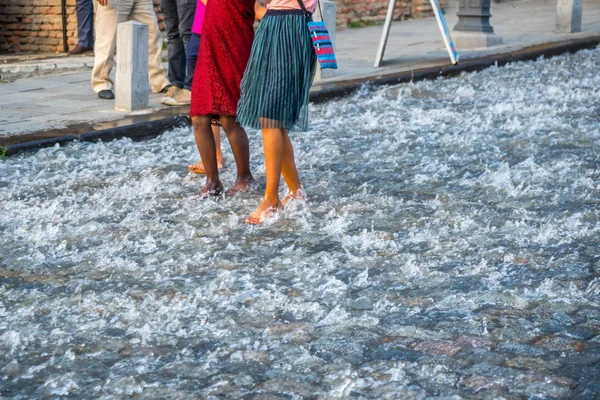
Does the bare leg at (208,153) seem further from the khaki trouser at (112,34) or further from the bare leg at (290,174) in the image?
the khaki trouser at (112,34)

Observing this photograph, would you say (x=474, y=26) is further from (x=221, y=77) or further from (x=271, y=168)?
(x=271, y=168)

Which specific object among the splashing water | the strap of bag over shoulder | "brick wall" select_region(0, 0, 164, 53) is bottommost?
the splashing water

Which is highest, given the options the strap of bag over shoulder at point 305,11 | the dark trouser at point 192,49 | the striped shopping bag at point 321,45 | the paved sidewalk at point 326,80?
the strap of bag over shoulder at point 305,11

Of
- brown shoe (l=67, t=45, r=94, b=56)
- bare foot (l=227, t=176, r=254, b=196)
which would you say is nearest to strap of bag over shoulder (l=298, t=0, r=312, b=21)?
bare foot (l=227, t=176, r=254, b=196)

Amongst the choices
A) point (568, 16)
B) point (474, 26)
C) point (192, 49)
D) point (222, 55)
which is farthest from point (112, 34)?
point (568, 16)

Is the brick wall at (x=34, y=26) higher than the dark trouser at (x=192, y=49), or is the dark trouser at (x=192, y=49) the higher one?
the dark trouser at (x=192, y=49)

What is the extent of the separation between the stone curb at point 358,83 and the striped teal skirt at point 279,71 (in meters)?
2.50

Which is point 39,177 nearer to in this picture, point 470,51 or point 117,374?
point 117,374

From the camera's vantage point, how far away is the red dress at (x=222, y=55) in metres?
6.05

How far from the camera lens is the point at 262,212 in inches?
230

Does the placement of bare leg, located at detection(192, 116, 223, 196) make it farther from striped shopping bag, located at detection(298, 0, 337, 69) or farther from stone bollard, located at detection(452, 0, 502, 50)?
stone bollard, located at detection(452, 0, 502, 50)

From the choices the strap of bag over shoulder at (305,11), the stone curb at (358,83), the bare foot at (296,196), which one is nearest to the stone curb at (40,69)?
the stone curb at (358,83)

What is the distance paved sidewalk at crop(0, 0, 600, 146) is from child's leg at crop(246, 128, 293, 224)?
104 inches

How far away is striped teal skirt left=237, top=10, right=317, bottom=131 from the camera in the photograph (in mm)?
5734
